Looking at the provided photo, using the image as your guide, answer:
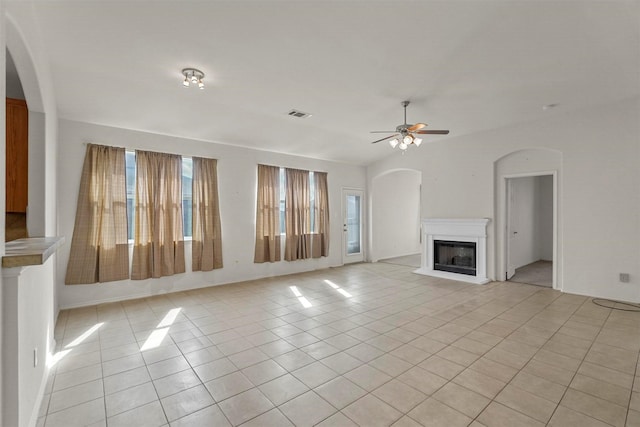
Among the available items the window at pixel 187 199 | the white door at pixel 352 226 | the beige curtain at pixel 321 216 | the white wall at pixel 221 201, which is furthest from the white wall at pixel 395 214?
the window at pixel 187 199

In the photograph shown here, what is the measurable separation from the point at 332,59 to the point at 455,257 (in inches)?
206

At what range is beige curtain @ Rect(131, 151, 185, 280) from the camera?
4934 mm

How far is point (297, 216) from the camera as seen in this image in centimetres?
694

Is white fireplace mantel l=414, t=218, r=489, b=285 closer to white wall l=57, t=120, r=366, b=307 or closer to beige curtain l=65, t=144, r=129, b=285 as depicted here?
white wall l=57, t=120, r=366, b=307

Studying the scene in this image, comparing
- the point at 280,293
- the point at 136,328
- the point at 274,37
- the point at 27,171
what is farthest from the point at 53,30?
the point at 280,293

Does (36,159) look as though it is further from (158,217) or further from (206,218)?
(206,218)

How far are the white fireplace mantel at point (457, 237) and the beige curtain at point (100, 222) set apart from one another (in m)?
6.05

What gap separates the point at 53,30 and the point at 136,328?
3309mm

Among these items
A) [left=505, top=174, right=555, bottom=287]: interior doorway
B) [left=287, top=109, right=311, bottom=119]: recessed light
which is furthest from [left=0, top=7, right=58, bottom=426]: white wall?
[left=505, top=174, right=555, bottom=287]: interior doorway

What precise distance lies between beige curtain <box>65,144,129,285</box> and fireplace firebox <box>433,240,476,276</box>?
247 inches

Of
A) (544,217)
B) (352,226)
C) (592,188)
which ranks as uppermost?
(592,188)

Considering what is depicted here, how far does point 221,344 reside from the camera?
3252 mm

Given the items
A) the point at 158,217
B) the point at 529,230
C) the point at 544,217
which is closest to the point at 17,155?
the point at 158,217

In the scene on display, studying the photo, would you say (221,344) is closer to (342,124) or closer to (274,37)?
(274,37)
